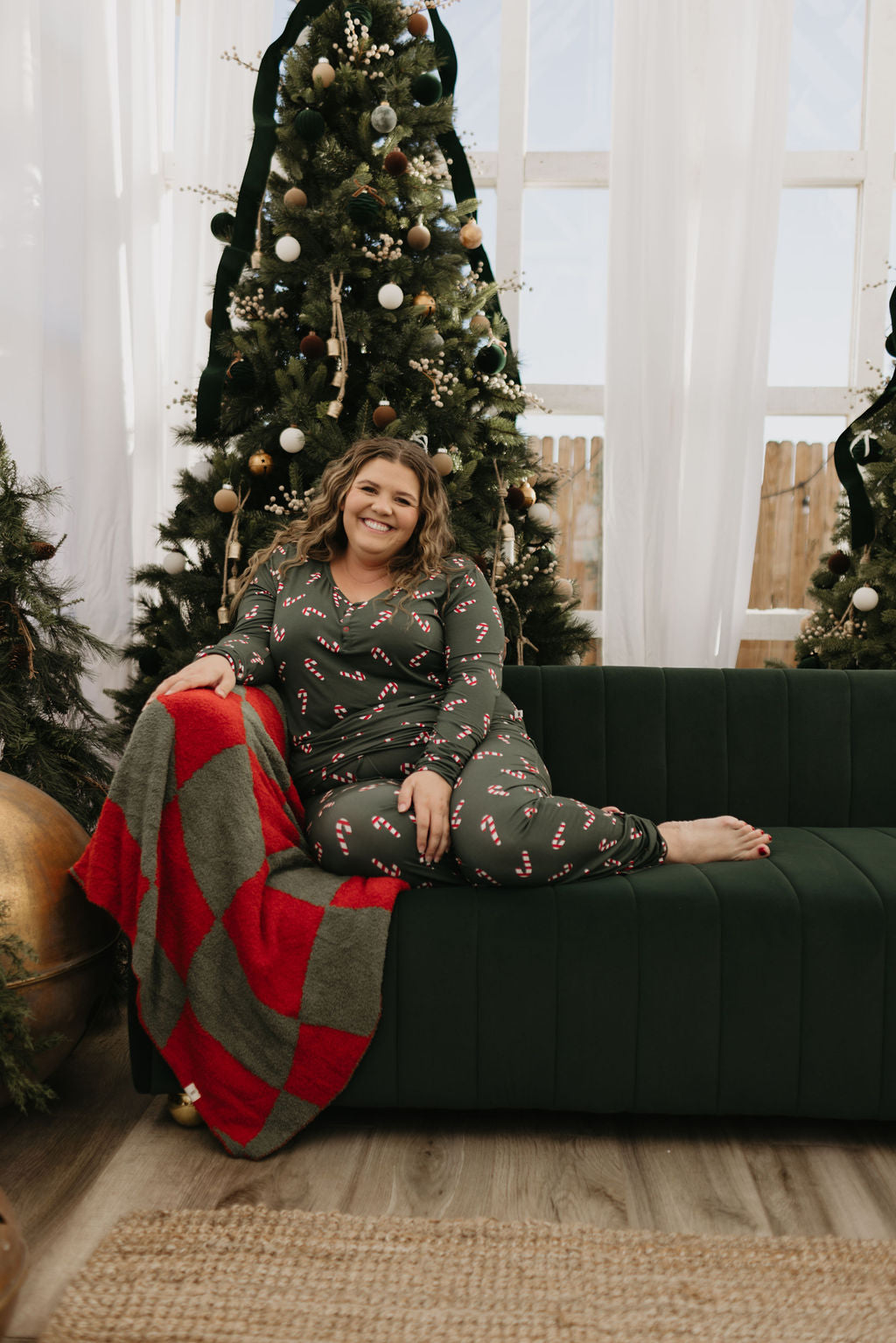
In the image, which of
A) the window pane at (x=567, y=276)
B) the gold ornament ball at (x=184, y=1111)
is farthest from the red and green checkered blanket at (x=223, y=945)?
the window pane at (x=567, y=276)

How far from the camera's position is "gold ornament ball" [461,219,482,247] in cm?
248

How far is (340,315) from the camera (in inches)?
94.1

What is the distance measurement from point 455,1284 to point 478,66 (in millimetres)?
3770

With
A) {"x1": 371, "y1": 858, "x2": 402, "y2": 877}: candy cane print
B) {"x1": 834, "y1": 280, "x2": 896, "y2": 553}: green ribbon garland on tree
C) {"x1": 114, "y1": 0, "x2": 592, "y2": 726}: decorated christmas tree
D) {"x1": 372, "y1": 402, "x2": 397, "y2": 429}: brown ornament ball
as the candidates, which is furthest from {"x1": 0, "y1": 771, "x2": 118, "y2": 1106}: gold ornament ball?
{"x1": 834, "y1": 280, "x2": 896, "y2": 553}: green ribbon garland on tree

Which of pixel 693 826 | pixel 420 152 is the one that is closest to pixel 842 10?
pixel 420 152

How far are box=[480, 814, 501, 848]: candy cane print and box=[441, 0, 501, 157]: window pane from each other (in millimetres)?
2878

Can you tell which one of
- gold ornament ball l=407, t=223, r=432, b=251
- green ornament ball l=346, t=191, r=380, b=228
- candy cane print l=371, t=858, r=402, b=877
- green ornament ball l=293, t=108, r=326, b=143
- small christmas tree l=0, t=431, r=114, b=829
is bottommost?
candy cane print l=371, t=858, r=402, b=877

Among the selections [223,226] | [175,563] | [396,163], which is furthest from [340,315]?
[175,563]

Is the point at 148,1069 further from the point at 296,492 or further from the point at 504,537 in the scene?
the point at 504,537

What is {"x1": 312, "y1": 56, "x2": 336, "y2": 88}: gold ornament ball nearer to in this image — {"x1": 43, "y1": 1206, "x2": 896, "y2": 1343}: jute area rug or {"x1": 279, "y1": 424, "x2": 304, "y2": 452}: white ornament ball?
{"x1": 279, "y1": 424, "x2": 304, "y2": 452}: white ornament ball

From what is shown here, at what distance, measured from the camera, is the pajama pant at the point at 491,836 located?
1605 millimetres

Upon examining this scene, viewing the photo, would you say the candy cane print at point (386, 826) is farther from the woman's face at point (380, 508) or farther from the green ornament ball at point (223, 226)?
the green ornament ball at point (223, 226)

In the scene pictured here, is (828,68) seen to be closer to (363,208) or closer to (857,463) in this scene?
(857,463)

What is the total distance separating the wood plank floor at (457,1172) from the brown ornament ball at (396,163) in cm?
203
